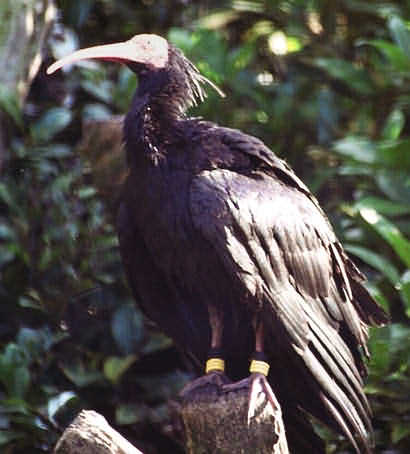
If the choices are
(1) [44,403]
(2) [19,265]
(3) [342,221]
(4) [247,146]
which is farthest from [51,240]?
(4) [247,146]

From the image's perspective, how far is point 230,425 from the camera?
396cm

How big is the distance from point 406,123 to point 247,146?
3.08 metres

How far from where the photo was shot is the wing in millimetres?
4445

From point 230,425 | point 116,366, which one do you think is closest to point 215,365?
point 230,425

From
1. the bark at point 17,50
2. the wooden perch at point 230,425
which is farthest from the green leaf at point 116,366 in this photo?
the wooden perch at point 230,425

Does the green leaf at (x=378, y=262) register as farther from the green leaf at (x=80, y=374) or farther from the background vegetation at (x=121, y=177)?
the green leaf at (x=80, y=374)

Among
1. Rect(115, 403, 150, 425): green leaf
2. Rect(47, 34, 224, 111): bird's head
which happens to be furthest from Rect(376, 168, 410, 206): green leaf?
Rect(47, 34, 224, 111): bird's head

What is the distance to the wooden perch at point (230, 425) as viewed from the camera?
3.87 meters

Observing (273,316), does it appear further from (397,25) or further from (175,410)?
(397,25)

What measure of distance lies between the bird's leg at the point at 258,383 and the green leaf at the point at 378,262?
5.39 feet

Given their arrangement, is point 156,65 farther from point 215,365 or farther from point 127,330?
point 127,330

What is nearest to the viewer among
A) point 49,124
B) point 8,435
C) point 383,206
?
point 8,435

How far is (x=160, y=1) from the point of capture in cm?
831

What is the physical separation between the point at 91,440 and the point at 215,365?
122 cm
